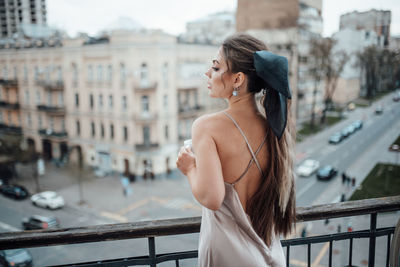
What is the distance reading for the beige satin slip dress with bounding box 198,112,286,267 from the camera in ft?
2.34

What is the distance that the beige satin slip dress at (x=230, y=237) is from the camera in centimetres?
71

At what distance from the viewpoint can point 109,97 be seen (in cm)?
957

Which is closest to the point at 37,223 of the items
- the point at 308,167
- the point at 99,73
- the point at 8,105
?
the point at 99,73

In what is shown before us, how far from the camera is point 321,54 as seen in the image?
8.78 metres

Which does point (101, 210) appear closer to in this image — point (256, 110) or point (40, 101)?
point (40, 101)

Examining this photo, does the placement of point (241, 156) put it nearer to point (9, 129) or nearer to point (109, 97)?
point (109, 97)

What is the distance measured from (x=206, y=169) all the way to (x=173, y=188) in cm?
821

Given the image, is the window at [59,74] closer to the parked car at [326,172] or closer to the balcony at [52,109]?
the balcony at [52,109]

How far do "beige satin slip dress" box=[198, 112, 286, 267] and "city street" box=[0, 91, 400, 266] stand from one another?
969 mm

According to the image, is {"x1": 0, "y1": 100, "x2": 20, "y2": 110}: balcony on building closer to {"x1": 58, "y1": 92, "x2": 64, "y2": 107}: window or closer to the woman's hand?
{"x1": 58, "y1": 92, "x2": 64, "y2": 107}: window

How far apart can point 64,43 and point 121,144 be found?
12.0 ft

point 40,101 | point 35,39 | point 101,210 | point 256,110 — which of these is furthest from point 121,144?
point 256,110

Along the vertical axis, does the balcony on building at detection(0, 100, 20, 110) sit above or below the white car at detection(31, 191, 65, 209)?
above

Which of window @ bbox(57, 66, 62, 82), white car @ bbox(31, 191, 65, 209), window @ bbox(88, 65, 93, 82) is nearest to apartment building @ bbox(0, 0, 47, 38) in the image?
window @ bbox(57, 66, 62, 82)
